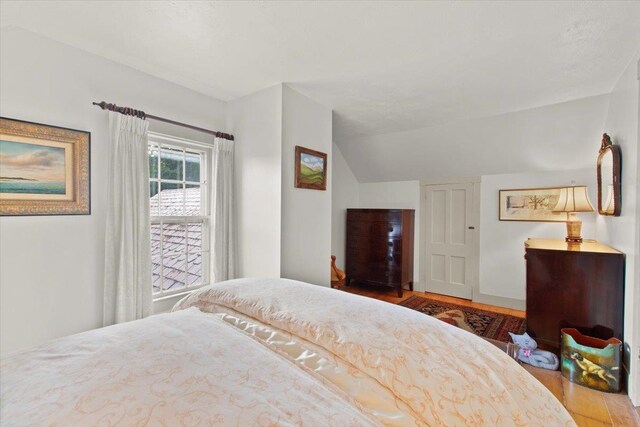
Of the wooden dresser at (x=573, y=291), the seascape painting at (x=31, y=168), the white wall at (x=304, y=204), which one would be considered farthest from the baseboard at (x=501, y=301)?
the seascape painting at (x=31, y=168)

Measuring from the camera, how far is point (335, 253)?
4898 millimetres

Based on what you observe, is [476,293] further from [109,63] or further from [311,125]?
[109,63]

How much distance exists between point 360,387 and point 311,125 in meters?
2.50

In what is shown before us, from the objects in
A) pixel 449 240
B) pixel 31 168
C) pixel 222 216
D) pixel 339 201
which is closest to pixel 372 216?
pixel 339 201

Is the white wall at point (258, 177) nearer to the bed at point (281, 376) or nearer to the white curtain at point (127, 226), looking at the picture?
the white curtain at point (127, 226)

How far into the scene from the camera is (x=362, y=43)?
6.32 ft

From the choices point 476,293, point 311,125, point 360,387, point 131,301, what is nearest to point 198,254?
point 131,301

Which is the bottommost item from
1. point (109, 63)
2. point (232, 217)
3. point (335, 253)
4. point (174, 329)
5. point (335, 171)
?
point (335, 253)

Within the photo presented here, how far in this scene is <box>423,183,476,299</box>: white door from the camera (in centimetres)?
430

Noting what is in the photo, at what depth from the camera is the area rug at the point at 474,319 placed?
3.12 meters

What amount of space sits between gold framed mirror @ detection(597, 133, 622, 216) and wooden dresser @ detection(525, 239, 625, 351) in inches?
15.3

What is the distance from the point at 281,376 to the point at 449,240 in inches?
168

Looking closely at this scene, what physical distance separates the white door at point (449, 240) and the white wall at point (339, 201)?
1.32 metres

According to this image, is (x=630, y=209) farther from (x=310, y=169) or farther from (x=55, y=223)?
(x=55, y=223)
